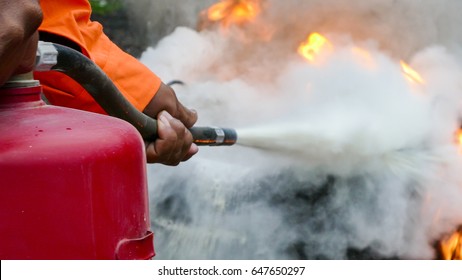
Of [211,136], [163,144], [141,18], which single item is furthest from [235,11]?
[163,144]

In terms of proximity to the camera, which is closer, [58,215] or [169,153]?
[58,215]

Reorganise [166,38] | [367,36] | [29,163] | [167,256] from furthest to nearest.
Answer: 1. [166,38]
2. [367,36]
3. [167,256]
4. [29,163]

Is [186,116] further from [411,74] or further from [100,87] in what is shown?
[411,74]

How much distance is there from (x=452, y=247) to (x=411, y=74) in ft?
2.90

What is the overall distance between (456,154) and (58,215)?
1846 millimetres

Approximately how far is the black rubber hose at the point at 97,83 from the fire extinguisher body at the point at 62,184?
0.57 ft

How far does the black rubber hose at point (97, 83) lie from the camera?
57.2 inches

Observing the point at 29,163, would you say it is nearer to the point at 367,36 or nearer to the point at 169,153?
the point at 169,153

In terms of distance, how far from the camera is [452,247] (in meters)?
2.61

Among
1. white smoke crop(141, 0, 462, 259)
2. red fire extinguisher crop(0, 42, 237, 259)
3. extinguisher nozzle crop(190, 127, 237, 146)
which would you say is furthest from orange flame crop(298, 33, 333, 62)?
red fire extinguisher crop(0, 42, 237, 259)

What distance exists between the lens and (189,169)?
2.84 metres

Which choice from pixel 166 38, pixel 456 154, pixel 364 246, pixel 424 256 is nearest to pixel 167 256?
pixel 364 246

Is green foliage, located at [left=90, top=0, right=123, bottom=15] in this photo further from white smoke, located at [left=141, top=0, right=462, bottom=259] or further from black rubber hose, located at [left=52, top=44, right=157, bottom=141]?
black rubber hose, located at [left=52, top=44, right=157, bottom=141]

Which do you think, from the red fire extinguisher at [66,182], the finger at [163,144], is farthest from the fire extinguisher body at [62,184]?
the finger at [163,144]
